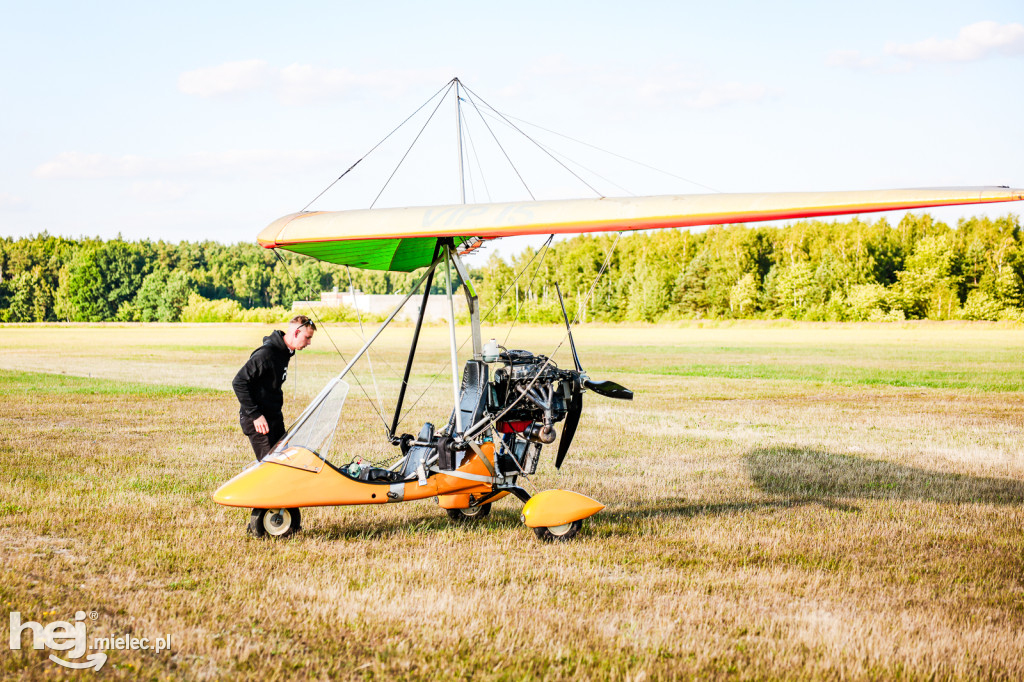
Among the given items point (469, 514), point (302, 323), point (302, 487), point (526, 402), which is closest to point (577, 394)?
point (526, 402)

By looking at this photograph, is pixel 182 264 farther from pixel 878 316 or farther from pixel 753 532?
pixel 753 532

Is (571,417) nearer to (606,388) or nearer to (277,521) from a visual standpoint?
(606,388)

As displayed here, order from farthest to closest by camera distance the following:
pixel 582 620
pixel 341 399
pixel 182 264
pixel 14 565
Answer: pixel 182 264, pixel 341 399, pixel 14 565, pixel 582 620

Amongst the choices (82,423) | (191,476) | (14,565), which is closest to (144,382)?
(82,423)

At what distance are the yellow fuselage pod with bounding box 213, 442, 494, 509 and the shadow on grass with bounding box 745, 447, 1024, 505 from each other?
4146 mm

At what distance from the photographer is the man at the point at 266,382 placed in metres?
6.77

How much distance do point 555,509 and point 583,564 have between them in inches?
25.1

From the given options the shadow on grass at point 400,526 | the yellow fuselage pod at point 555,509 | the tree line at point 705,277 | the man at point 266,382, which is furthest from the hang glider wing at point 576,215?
the tree line at point 705,277

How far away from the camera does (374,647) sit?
13.9 ft

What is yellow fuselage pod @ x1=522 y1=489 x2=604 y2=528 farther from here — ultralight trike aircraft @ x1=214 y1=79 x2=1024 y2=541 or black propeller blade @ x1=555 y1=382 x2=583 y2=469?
black propeller blade @ x1=555 y1=382 x2=583 y2=469

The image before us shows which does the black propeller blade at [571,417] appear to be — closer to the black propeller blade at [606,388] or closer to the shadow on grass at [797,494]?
the black propeller blade at [606,388]

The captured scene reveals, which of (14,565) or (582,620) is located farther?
(14,565)

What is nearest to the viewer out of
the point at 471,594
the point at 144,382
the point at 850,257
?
the point at 471,594

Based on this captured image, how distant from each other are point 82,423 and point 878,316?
219 ft
